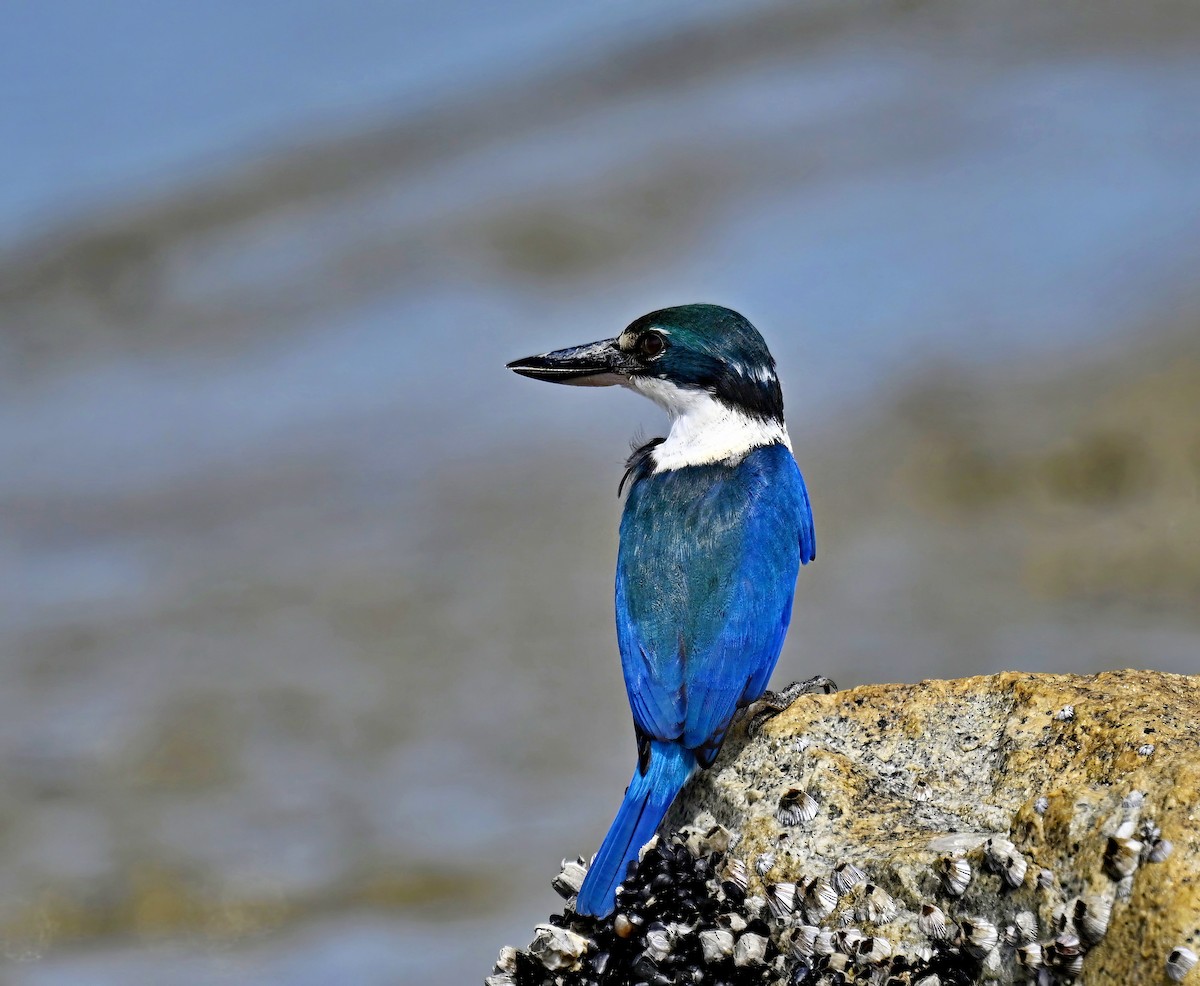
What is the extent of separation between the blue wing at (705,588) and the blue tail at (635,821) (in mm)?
67

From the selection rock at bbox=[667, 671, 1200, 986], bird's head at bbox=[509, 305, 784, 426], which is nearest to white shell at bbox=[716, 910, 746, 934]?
rock at bbox=[667, 671, 1200, 986]

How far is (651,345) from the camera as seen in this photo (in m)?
5.50

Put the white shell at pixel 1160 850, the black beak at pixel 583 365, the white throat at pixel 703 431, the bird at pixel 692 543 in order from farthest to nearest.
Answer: the black beak at pixel 583 365
the white throat at pixel 703 431
the bird at pixel 692 543
the white shell at pixel 1160 850

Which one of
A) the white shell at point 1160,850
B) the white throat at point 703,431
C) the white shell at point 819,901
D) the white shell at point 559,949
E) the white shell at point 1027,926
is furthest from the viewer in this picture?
the white throat at point 703,431

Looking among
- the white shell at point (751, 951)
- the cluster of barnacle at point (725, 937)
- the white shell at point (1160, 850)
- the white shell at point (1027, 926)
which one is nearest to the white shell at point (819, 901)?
the cluster of barnacle at point (725, 937)

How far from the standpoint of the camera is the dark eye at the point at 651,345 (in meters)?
5.48

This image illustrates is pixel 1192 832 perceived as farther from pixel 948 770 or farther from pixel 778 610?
pixel 778 610

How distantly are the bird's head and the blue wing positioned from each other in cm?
27

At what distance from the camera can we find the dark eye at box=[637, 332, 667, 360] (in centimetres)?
548

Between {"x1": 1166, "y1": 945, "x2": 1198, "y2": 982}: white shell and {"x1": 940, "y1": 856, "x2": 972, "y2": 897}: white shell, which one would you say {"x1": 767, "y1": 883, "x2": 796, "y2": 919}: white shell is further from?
{"x1": 1166, "y1": 945, "x2": 1198, "y2": 982}: white shell

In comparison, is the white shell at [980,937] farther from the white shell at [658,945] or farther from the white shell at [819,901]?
the white shell at [658,945]

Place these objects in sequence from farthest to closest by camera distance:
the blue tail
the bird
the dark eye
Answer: the dark eye → the bird → the blue tail

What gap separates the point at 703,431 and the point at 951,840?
7.43ft

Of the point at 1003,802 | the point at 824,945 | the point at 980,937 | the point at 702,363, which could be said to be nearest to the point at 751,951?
the point at 824,945
